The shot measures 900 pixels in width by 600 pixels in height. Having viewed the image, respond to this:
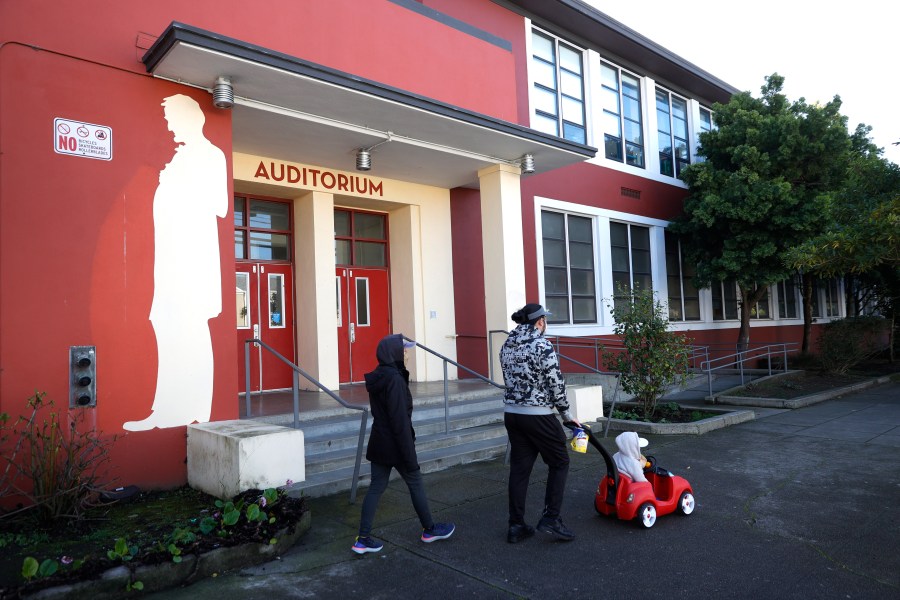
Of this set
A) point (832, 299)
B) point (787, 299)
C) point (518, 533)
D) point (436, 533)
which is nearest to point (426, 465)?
point (436, 533)

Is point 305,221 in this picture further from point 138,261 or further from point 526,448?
point 526,448

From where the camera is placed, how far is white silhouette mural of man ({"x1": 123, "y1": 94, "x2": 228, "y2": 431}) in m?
6.50

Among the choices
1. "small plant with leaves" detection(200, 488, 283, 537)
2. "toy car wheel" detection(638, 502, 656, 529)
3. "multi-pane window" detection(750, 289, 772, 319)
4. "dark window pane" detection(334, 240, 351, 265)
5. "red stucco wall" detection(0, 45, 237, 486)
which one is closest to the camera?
"small plant with leaves" detection(200, 488, 283, 537)

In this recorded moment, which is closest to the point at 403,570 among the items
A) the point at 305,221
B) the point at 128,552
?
the point at 128,552

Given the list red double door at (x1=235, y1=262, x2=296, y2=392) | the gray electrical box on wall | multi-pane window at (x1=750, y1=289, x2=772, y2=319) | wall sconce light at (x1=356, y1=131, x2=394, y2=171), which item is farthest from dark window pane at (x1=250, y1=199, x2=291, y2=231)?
multi-pane window at (x1=750, y1=289, x2=772, y2=319)

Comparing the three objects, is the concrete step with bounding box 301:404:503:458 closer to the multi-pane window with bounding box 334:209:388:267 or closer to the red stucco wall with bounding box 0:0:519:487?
the red stucco wall with bounding box 0:0:519:487

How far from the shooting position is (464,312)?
39.4 feet

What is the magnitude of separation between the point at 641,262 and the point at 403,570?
1269 cm

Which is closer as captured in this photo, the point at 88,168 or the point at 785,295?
the point at 88,168

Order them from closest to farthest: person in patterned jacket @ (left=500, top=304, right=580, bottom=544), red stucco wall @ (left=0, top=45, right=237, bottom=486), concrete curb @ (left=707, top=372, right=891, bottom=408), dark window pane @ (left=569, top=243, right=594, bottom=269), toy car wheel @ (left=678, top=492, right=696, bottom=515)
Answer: person in patterned jacket @ (left=500, top=304, right=580, bottom=544)
toy car wheel @ (left=678, top=492, right=696, bottom=515)
red stucco wall @ (left=0, top=45, right=237, bottom=486)
concrete curb @ (left=707, top=372, right=891, bottom=408)
dark window pane @ (left=569, top=243, right=594, bottom=269)

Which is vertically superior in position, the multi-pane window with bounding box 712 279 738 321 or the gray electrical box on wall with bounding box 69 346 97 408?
the multi-pane window with bounding box 712 279 738 321

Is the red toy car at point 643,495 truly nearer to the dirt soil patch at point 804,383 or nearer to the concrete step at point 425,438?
the concrete step at point 425,438

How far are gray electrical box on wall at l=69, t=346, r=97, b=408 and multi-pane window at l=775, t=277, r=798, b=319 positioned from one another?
66.7 feet

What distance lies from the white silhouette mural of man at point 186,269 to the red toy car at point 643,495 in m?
4.12
